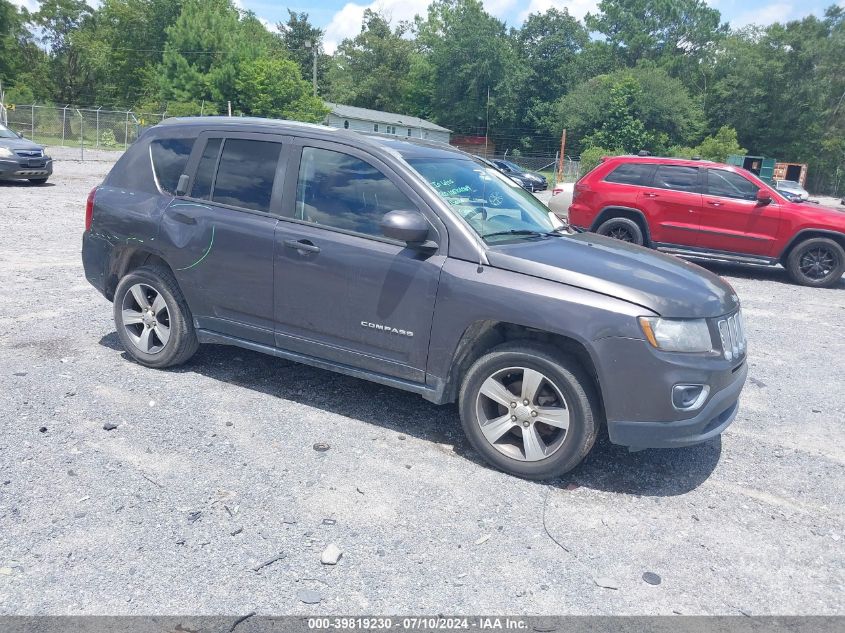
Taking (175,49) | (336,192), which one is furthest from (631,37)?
(336,192)

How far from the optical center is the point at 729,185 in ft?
36.2

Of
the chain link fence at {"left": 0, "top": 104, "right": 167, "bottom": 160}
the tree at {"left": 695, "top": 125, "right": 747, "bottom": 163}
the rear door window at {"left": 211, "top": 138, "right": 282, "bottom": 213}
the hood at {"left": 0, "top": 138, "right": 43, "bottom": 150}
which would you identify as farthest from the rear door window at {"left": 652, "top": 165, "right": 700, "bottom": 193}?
the tree at {"left": 695, "top": 125, "right": 747, "bottom": 163}

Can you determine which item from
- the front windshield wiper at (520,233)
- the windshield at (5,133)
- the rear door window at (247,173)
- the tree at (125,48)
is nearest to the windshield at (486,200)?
the front windshield wiper at (520,233)

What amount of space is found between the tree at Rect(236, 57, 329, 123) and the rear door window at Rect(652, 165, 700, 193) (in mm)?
43305

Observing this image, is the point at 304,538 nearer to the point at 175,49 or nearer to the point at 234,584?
the point at 234,584

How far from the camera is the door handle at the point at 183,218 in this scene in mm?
4844

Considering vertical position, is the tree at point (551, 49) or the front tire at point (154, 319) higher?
the tree at point (551, 49)

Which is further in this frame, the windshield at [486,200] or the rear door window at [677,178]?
the rear door window at [677,178]

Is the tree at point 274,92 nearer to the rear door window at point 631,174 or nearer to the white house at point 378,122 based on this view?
the white house at point 378,122

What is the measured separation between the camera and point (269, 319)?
4.62 m

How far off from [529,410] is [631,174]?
8776mm

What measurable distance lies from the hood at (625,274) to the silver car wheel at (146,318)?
2612mm

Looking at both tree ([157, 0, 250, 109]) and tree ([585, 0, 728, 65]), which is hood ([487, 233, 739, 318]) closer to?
tree ([157, 0, 250, 109])

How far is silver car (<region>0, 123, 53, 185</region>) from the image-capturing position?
16.2 m
